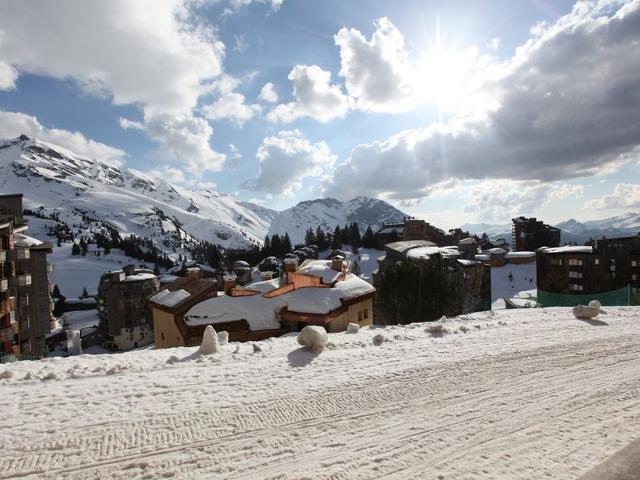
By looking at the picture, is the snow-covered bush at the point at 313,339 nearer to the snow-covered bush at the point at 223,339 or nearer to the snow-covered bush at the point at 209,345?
the snow-covered bush at the point at 209,345

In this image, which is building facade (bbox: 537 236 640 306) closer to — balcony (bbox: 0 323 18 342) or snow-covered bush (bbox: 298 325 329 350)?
snow-covered bush (bbox: 298 325 329 350)

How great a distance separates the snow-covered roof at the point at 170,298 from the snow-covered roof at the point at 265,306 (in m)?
2.54

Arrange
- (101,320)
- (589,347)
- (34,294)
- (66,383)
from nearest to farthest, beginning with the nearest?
(66,383), (589,347), (34,294), (101,320)

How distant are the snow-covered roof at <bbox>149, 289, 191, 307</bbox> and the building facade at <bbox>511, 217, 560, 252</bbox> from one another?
4551 inches

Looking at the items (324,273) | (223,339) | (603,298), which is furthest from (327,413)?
(603,298)

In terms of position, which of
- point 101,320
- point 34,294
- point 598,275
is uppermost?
point 34,294

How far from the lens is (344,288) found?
83.6 ft

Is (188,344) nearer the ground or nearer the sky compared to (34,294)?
nearer the ground

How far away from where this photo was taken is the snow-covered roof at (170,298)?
25.9 m

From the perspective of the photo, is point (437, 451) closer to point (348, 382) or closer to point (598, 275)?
point (348, 382)

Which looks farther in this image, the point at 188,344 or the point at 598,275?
the point at 598,275

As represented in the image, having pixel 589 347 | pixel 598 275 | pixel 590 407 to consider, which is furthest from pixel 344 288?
pixel 598 275

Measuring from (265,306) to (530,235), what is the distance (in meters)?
115

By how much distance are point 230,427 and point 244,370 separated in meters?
3.21
